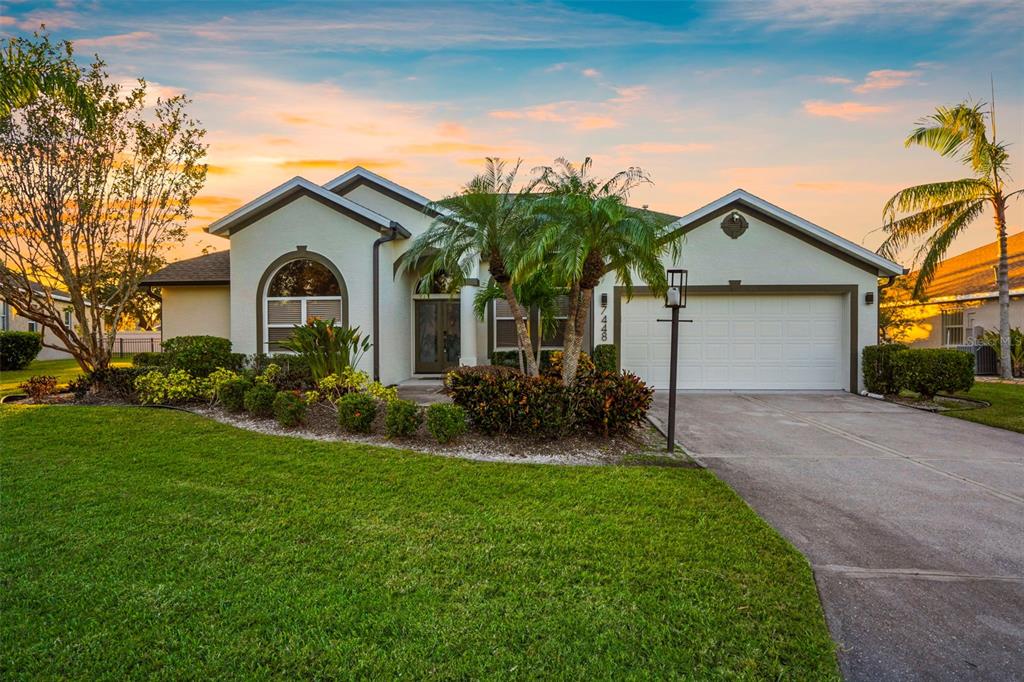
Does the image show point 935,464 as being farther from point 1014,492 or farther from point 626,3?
point 626,3

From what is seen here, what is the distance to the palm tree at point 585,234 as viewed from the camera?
6.63m

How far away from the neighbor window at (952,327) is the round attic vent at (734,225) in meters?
13.3

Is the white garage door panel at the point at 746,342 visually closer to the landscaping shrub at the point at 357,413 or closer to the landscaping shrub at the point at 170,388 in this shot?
the landscaping shrub at the point at 357,413

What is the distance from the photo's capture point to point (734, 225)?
40.4ft

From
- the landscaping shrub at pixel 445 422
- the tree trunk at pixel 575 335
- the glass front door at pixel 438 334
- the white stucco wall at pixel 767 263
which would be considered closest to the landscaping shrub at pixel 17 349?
the glass front door at pixel 438 334

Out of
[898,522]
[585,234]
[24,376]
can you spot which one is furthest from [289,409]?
[24,376]

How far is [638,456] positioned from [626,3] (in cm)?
767

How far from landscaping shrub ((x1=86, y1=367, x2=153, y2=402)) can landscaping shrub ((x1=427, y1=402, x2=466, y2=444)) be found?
6951mm

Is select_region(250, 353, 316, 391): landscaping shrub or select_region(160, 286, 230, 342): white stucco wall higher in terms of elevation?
select_region(160, 286, 230, 342): white stucco wall

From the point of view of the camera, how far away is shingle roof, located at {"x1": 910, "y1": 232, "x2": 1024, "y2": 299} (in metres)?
18.2

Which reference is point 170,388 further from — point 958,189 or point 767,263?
point 958,189

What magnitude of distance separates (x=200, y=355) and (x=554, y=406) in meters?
7.88

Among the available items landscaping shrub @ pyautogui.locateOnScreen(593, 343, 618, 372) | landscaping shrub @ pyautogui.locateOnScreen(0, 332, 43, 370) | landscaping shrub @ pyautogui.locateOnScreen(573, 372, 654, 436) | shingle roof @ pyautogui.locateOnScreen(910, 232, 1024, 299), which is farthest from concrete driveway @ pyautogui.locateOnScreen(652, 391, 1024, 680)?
landscaping shrub @ pyautogui.locateOnScreen(0, 332, 43, 370)

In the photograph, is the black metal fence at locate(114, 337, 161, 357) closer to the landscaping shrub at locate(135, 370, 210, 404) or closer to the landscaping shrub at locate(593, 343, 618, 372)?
the landscaping shrub at locate(135, 370, 210, 404)
